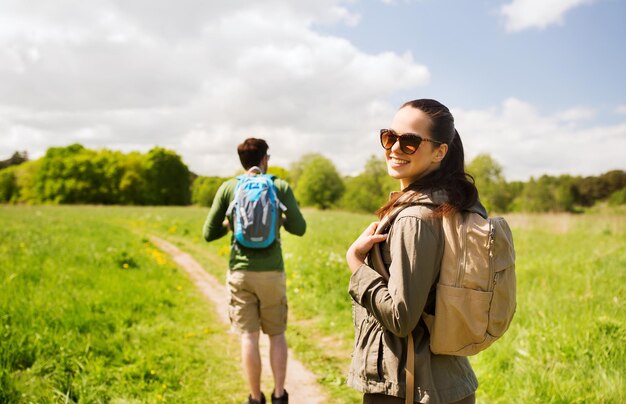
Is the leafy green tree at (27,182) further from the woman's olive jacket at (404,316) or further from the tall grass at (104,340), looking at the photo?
the woman's olive jacket at (404,316)

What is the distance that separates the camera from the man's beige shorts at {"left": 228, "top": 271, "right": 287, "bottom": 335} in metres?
3.68

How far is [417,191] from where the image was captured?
1.83 metres

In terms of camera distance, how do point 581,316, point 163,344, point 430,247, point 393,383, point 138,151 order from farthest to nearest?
1. point 138,151
2. point 163,344
3. point 581,316
4. point 393,383
5. point 430,247

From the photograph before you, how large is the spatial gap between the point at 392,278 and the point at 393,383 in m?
0.44

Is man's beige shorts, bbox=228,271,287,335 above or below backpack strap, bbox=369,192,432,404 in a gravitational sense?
below

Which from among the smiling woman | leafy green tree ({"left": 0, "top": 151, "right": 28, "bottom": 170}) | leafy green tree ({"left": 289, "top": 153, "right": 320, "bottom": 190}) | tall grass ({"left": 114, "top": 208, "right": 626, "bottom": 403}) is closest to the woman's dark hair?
the smiling woman

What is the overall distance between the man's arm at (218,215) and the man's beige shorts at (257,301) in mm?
365

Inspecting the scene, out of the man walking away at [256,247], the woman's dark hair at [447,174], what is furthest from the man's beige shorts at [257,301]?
the woman's dark hair at [447,174]

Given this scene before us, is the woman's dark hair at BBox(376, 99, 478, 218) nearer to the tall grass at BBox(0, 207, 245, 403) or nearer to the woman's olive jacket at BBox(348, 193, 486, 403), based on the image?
the woman's olive jacket at BBox(348, 193, 486, 403)

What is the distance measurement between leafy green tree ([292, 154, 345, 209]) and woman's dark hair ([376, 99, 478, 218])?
164 ft

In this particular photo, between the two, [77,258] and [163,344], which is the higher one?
[77,258]

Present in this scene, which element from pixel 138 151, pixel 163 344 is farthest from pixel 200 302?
pixel 138 151

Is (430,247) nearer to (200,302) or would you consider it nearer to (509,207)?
(200,302)

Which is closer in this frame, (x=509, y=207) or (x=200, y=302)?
(x=200, y=302)
